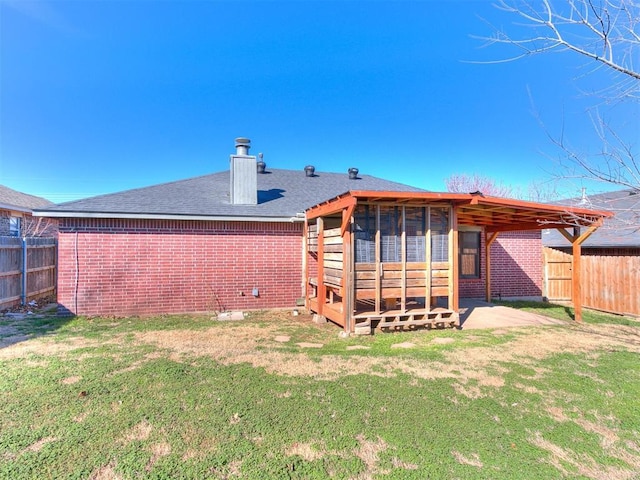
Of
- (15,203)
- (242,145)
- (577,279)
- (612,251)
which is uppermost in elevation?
(242,145)

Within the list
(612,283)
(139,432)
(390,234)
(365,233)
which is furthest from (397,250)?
(612,283)

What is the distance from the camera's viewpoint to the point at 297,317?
8.18m

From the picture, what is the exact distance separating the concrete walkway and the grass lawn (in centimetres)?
146

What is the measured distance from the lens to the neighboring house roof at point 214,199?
311 inches

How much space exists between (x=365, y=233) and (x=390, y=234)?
0.55 m

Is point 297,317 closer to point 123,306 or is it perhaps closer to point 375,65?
point 123,306

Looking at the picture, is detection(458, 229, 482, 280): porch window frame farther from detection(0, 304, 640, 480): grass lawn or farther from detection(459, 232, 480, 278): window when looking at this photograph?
detection(0, 304, 640, 480): grass lawn

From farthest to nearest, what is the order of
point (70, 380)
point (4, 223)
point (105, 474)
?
point (4, 223) → point (70, 380) → point (105, 474)

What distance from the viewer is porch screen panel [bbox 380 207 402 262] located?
21.4 ft

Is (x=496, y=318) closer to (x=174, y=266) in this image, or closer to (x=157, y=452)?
(x=157, y=452)

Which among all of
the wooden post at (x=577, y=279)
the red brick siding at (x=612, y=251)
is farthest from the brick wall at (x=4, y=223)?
the red brick siding at (x=612, y=251)

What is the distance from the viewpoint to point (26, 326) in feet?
22.0

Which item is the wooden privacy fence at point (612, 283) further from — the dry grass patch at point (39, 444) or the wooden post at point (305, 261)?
the dry grass patch at point (39, 444)

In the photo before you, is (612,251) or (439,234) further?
(612,251)
